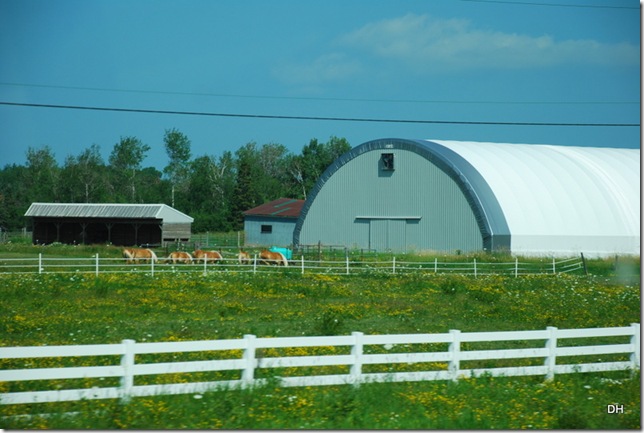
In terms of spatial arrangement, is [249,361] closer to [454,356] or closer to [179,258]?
[454,356]

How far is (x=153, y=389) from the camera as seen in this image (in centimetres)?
1127

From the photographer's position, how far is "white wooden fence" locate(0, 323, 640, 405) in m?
10.7

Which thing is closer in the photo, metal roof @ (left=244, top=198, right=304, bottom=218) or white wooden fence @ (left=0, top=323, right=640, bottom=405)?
white wooden fence @ (left=0, top=323, right=640, bottom=405)

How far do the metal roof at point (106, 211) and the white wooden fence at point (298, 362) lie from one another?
44.7 m

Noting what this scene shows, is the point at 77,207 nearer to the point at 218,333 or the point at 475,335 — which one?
the point at 218,333

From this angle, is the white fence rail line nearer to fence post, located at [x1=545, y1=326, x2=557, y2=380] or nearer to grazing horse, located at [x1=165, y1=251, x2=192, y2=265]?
grazing horse, located at [x1=165, y1=251, x2=192, y2=265]

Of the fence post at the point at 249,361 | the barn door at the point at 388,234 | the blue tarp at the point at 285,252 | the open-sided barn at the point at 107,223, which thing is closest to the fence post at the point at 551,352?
the fence post at the point at 249,361

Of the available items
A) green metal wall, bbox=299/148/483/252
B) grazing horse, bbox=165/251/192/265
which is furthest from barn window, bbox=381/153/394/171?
grazing horse, bbox=165/251/192/265

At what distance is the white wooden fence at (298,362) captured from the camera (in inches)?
423

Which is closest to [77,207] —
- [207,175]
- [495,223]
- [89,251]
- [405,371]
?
[89,251]

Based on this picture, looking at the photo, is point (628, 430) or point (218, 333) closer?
point (628, 430)

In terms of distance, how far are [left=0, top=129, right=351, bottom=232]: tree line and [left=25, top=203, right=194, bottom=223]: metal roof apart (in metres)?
20.7

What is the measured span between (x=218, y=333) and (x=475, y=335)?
6361 mm

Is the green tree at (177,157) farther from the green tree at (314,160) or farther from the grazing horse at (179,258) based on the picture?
the grazing horse at (179,258)
